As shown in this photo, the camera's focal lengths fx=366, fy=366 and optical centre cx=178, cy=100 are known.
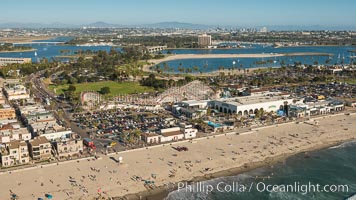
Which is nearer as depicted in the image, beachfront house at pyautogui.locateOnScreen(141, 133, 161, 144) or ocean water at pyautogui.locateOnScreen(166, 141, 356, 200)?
ocean water at pyautogui.locateOnScreen(166, 141, 356, 200)

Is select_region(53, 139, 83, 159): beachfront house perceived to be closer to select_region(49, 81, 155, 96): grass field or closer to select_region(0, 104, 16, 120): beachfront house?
select_region(0, 104, 16, 120): beachfront house

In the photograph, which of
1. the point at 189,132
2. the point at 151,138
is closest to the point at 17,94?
the point at 151,138

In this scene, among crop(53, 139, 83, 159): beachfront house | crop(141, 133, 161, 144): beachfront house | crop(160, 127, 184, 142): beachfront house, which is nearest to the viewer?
crop(53, 139, 83, 159): beachfront house

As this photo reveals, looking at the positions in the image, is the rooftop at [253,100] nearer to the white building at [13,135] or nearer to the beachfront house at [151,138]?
the beachfront house at [151,138]

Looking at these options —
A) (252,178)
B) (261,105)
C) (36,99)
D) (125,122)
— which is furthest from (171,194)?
(36,99)

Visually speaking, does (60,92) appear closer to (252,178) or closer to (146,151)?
(146,151)

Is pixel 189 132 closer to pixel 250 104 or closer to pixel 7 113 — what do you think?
pixel 250 104

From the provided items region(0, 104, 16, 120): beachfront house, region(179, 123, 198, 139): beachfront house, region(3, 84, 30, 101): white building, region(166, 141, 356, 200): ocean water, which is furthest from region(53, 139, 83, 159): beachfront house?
region(3, 84, 30, 101): white building
